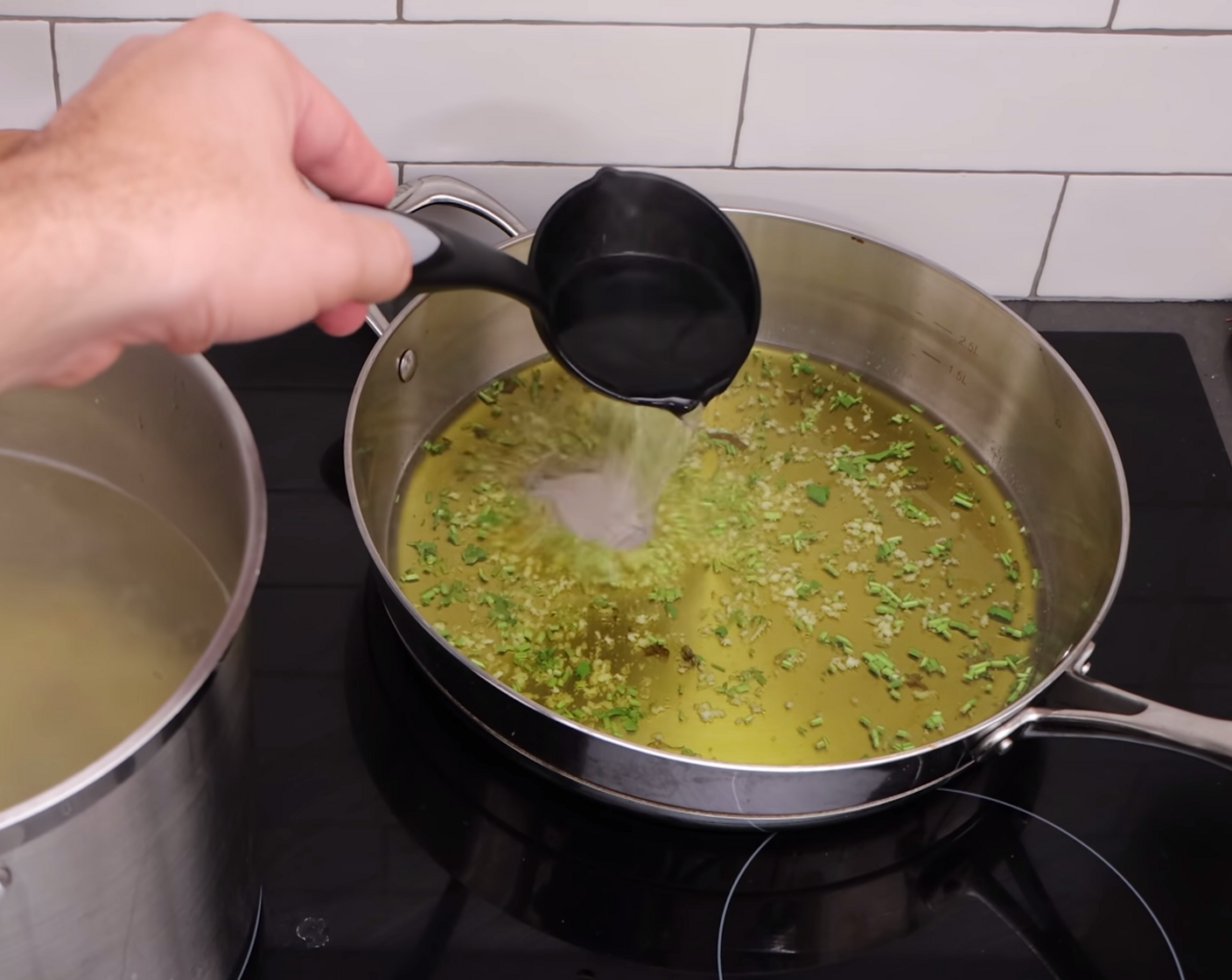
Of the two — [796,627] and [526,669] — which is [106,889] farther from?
[796,627]

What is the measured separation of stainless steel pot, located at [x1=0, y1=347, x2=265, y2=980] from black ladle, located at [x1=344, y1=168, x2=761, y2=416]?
0.83 feet

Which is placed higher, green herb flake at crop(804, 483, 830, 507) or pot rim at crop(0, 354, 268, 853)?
pot rim at crop(0, 354, 268, 853)

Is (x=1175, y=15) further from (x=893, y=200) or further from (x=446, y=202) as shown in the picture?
(x=446, y=202)

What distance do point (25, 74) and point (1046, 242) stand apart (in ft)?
2.46

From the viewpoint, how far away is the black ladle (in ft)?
2.77

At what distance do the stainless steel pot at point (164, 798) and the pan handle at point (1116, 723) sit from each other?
0.40 meters

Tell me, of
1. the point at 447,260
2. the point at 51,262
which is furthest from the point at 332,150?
the point at 51,262

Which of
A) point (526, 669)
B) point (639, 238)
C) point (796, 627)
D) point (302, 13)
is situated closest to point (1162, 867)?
point (796, 627)

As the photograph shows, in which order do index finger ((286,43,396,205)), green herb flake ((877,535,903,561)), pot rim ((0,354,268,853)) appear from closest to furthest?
pot rim ((0,354,268,853)) → index finger ((286,43,396,205)) → green herb flake ((877,535,903,561))

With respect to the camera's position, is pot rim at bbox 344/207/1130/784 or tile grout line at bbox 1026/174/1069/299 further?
tile grout line at bbox 1026/174/1069/299

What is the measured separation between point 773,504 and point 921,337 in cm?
19

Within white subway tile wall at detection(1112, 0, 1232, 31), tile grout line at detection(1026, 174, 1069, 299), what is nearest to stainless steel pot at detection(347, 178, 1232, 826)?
tile grout line at detection(1026, 174, 1069, 299)

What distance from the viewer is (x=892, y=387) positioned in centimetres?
105

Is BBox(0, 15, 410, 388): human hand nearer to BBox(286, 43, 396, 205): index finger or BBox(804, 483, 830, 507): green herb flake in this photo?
BBox(286, 43, 396, 205): index finger
